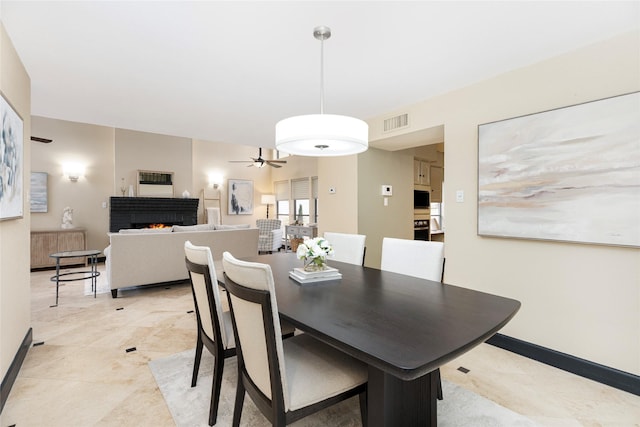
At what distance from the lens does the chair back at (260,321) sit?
1.14 meters

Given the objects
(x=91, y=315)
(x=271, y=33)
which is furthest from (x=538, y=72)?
(x=91, y=315)

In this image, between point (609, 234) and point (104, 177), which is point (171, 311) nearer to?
point (609, 234)

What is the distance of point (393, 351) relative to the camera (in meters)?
1.01

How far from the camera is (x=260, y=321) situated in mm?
1181

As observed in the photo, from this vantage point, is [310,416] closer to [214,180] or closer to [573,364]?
[573,364]

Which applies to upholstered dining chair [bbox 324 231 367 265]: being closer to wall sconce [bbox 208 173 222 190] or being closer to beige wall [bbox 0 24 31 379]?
beige wall [bbox 0 24 31 379]

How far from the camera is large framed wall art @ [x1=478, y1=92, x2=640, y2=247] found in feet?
6.67

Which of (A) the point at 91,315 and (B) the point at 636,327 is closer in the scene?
(B) the point at 636,327

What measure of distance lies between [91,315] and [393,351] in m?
3.72

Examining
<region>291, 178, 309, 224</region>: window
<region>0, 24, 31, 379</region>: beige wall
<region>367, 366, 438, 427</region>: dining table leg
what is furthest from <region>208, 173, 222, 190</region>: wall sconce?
<region>367, 366, 438, 427</region>: dining table leg

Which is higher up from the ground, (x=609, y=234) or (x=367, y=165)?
(x=367, y=165)

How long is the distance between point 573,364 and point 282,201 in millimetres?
7748

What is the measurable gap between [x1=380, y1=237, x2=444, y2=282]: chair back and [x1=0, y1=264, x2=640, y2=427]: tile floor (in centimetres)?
78

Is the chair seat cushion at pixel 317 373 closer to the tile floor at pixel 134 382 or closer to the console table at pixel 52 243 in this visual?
the tile floor at pixel 134 382
